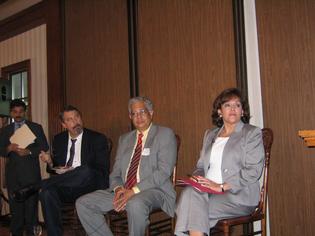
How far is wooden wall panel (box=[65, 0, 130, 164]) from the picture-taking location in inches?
161

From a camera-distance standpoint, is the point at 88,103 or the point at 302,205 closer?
the point at 302,205

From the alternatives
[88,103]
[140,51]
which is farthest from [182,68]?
[88,103]

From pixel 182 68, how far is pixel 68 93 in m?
1.75

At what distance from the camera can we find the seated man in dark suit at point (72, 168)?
130 inches

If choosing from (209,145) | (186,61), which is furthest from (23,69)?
(209,145)

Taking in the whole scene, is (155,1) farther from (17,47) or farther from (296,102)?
(17,47)

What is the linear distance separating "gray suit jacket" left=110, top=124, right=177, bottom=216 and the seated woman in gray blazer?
0.97ft

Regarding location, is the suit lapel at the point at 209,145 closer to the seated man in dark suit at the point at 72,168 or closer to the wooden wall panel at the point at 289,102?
the wooden wall panel at the point at 289,102

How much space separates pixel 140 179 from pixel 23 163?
1.84 meters

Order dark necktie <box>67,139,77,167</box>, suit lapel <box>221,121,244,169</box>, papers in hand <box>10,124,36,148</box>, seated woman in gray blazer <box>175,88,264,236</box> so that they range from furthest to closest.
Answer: papers in hand <box>10,124,36,148</box>, dark necktie <box>67,139,77,167</box>, suit lapel <box>221,121,244,169</box>, seated woman in gray blazer <box>175,88,264,236</box>

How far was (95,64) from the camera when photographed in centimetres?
439

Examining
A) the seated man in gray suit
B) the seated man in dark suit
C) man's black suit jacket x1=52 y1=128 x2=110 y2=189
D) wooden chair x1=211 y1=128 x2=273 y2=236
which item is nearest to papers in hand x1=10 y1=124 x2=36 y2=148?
the seated man in dark suit

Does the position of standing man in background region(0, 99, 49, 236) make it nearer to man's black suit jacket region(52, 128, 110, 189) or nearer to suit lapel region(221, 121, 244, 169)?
man's black suit jacket region(52, 128, 110, 189)

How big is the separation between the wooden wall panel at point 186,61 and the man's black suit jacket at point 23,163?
137 cm
